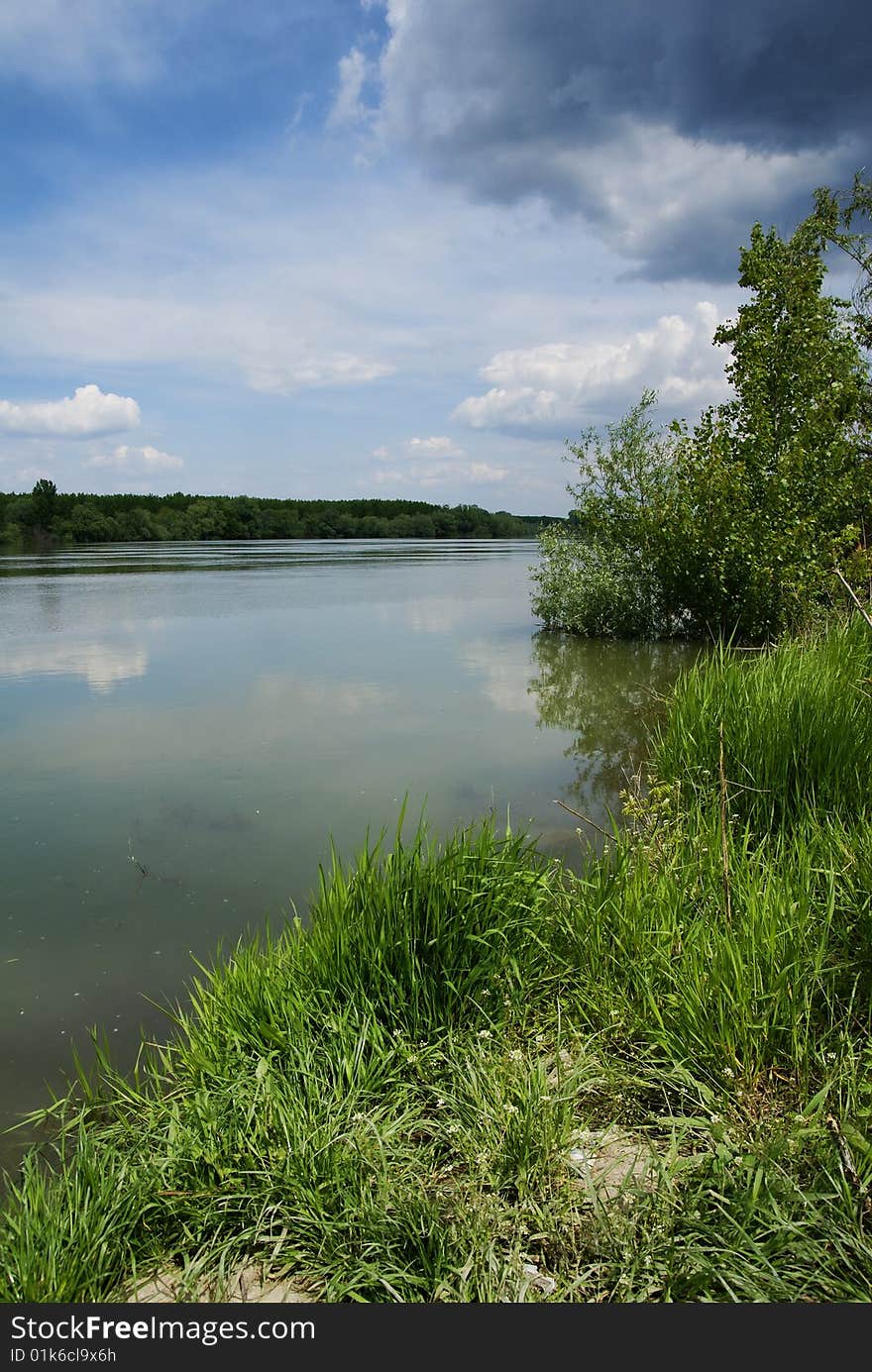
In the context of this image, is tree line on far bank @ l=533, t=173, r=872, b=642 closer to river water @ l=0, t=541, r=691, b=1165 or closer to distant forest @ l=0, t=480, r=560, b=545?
river water @ l=0, t=541, r=691, b=1165

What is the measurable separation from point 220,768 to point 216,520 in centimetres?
9247

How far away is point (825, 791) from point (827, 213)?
17957 mm

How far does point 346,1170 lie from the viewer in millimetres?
2645

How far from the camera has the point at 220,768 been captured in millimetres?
9133

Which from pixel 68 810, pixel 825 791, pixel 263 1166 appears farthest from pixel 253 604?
pixel 263 1166

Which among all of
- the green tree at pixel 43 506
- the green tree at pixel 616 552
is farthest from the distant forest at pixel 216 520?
the green tree at pixel 616 552

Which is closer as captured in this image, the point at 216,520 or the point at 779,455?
the point at 779,455

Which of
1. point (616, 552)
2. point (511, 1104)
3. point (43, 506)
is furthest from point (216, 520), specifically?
point (511, 1104)

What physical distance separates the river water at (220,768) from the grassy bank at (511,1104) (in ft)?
3.56

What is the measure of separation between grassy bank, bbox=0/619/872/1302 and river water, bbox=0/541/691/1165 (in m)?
1.09

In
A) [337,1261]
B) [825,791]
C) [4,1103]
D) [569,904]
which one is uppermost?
[825,791]

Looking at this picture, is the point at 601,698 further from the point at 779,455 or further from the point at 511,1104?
the point at 511,1104

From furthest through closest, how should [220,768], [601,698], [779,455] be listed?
[779,455] < [601,698] < [220,768]

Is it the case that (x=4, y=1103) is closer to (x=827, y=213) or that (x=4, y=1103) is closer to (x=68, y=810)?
(x=68, y=810)
